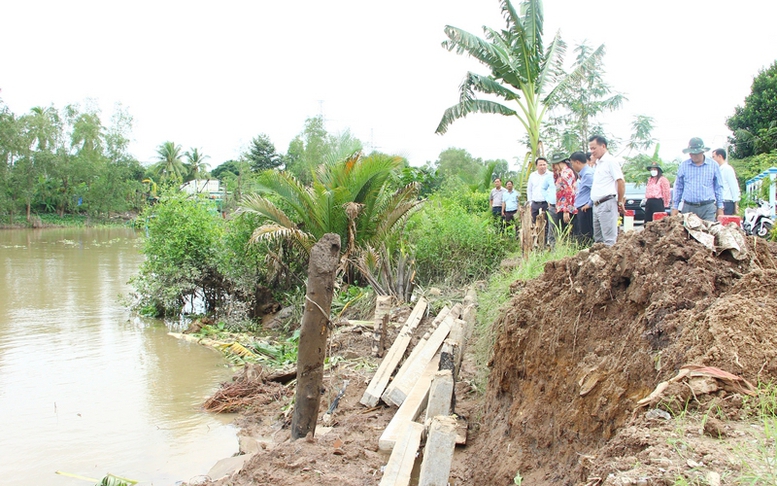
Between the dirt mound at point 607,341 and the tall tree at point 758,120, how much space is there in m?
26.3

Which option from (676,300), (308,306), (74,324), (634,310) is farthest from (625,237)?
(74,324)

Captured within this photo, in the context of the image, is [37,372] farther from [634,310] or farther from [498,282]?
[634,310]

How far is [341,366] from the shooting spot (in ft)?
26.0

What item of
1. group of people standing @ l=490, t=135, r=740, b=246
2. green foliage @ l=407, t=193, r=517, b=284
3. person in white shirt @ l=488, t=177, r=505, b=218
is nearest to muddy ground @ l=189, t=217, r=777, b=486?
group of people standing @ l=490, t=135, r=740, b=246

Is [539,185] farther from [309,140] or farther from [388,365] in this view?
[309,140]

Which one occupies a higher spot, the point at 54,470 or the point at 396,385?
the point at 396,385

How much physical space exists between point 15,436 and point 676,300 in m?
7.01

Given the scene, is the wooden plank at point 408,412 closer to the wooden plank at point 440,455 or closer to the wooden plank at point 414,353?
the wooden plank at point 414,353

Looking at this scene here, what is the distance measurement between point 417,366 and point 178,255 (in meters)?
8.21

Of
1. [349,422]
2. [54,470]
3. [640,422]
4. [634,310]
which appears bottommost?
[54,470]

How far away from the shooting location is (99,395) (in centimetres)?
792

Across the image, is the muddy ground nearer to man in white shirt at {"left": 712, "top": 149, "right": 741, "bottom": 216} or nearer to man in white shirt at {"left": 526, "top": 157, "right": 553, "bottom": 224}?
man in white shirt at {"left": 526, "top": 157, "right": 553, "bottom": 224}

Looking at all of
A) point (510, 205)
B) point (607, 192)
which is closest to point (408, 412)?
point (607, 192)

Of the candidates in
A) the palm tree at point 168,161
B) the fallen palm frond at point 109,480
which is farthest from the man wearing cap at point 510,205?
the palm tree at point 168,161
